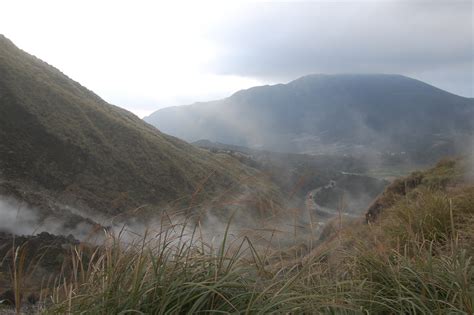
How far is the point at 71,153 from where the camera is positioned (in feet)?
130

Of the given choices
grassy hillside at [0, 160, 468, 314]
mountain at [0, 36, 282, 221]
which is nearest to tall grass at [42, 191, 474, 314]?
grassy hillside at [0, 160, 468, 314]

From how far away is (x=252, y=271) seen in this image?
2850 mm

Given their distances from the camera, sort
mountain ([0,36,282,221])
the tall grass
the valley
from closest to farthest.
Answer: the tall grass
the valley
mountain ([0,36,282,221])

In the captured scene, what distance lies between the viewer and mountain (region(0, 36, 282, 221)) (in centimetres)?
3250

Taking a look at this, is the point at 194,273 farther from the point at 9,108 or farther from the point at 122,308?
the point at 9,108

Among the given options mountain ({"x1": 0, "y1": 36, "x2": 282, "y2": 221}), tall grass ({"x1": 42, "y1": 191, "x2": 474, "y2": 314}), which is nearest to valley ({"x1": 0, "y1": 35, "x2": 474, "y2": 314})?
tall grass ({"x1": 42, "y1": 191, "x2": 474, "y2": 314})

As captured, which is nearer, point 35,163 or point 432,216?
point 432,216

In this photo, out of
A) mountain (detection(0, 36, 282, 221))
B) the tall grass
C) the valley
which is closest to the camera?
the tall grass

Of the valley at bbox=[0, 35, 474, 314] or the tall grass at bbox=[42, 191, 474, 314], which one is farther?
the valley at bbox=[0, 35, 474, 314]

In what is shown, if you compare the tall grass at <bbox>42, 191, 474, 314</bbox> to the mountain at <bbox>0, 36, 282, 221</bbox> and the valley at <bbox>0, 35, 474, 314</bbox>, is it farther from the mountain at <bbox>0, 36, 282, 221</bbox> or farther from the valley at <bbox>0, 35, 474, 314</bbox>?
the mountain at <bbox>0, 36, 282, 221</bbox>

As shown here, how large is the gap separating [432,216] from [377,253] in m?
1.48

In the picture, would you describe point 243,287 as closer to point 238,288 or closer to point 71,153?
point 238,288

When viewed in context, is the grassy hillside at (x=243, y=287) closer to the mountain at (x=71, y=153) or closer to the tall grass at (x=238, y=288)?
the tall grass at (x=238, y=288)

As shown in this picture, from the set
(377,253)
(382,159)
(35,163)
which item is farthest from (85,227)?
(382,159)
